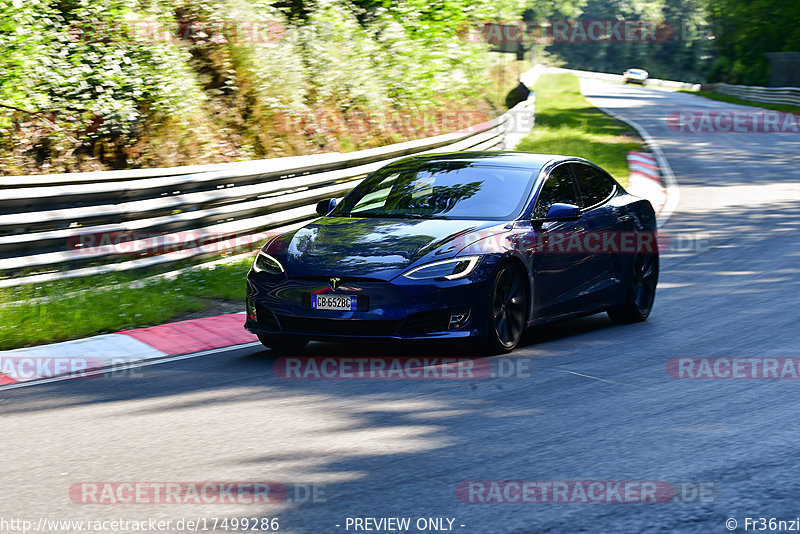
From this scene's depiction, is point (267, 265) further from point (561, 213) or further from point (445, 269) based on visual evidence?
point (561, 213)

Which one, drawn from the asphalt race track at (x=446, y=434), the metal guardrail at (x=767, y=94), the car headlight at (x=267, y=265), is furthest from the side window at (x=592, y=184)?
the metal guardrail at (x=767, y=94)

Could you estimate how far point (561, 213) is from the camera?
841 cm

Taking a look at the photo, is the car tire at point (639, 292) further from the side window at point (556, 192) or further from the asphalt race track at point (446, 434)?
the side window at point (556, 192)

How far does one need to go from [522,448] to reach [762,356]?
3.15m

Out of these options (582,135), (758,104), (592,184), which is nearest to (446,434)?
(592,184)

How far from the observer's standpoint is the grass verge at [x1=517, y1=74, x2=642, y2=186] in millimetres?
24797

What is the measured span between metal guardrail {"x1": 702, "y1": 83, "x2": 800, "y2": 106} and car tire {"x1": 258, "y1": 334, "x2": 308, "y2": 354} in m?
43.0

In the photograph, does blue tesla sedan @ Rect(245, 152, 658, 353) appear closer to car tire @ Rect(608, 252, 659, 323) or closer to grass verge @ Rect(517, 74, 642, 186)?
car tire @ Rect(608, 252, 659, 323)

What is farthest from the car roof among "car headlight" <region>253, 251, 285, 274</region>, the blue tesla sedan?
"car headlight" <region>253, 251, 285, 274</region>

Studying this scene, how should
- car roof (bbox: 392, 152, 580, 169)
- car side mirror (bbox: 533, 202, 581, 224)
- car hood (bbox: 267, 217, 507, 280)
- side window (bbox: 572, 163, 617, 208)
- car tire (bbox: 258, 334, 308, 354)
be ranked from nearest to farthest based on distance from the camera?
car hood (bbox: 267, 217, 507, 280) < car tire (bbox: 258, 334, 308, 354) < car side mirror (bbox: 533, 202, 581, 224) < car roof (bbox: 392, 152, 580, 169) < side window (bbox: 572, 163, 617, 208)

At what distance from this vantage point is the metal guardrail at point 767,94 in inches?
1885

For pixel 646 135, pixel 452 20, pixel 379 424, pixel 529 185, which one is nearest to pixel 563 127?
pixel 646 135

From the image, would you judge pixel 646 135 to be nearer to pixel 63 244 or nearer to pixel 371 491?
pixel 63 244

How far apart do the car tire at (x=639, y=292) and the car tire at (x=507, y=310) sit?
168cm
